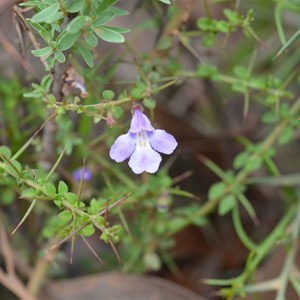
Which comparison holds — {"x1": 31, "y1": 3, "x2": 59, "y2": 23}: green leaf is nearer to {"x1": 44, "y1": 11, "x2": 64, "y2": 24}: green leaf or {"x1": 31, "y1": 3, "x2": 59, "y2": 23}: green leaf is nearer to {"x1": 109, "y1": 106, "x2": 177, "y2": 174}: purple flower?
{"x1": 44, "y1": 11, "x2": 64, "y2": 24}: green leaf

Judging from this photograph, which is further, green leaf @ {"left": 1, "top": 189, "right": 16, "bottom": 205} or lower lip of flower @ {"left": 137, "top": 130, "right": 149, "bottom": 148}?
green leaf @ {"left": 1, "top": 189, "right": 16, "bottom": 205}

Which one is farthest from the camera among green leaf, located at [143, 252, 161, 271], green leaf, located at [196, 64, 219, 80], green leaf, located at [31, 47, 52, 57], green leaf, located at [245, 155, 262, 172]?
green leaf, located at [143, 252, 161, 271]


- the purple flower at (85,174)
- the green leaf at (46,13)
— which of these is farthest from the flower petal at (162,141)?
the purple flower at (85,174)

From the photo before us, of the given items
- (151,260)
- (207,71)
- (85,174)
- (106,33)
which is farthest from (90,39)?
(151,260)

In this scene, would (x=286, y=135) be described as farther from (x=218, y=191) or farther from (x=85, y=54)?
(x=85, y=54)

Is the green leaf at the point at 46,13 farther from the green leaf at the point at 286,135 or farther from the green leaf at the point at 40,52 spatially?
the green leaf at the point at 286,135

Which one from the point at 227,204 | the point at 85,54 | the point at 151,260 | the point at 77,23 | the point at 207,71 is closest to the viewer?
the point at 77,23

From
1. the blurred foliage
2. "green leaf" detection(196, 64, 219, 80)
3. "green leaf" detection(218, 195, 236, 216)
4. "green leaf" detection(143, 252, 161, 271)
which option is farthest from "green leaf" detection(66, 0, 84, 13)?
"green leaf" detection(143, 252, 161, 271)

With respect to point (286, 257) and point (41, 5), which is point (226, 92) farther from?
point (41, 5)
